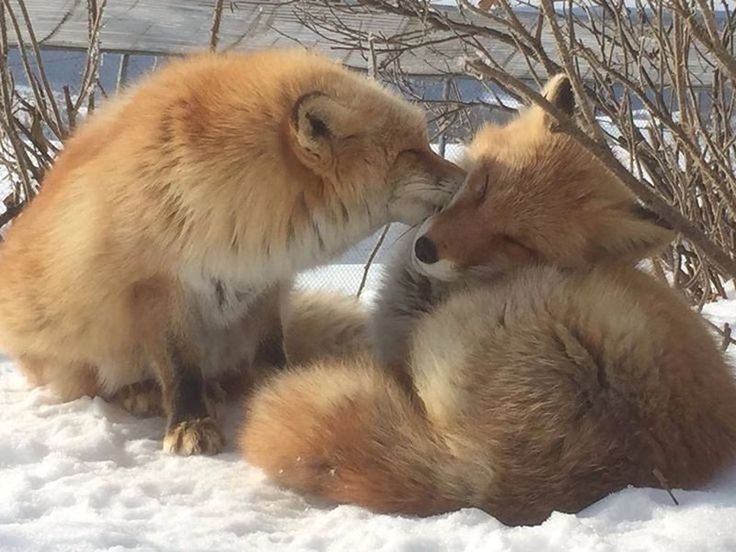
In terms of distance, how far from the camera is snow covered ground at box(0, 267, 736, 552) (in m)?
1.37

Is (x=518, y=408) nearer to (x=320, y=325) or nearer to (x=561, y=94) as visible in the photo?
(x=561, y=94)

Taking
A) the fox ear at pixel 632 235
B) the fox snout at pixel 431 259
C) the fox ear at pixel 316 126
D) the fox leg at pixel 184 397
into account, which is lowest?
the fox leg at pixel 184 397

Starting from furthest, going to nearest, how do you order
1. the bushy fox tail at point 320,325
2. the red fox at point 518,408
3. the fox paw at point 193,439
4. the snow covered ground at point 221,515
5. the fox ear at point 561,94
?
the bushy fox tail at point 320,325
the fox ear at point 561,94
the fox paw at point 193,439
the red fox at point 518,408
the snow covered ground at point 221,515

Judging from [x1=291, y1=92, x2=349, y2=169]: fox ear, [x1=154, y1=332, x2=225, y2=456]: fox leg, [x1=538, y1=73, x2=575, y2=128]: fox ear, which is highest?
[x1=538, y1=73, x2=575, y2=128]: fox ear

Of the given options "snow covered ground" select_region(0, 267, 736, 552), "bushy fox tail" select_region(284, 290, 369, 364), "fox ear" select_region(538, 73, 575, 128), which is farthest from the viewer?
"bushy fox tail" select_region(284, 290, 369, 364)

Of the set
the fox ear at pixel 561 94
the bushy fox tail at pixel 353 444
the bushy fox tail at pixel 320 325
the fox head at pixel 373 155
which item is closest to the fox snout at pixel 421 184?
the fox head at pixel 373 155

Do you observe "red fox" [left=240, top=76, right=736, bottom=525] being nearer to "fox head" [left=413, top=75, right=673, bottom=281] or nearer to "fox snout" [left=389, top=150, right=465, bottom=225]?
"fox head" [left=413, top=75, right=673, bottom=281]

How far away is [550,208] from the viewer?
6.82ft

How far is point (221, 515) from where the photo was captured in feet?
5.30

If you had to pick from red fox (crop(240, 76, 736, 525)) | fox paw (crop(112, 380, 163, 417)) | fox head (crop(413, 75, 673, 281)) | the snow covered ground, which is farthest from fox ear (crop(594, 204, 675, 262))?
fox paw (crop(112, 380, 163, 417))

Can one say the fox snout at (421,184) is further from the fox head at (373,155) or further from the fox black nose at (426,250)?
the fox black nose at (426,250)

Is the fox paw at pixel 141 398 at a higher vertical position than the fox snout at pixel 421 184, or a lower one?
lower

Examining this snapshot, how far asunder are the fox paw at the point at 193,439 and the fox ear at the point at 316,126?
2.17 ft

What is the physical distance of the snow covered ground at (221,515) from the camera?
1368 millimetres
